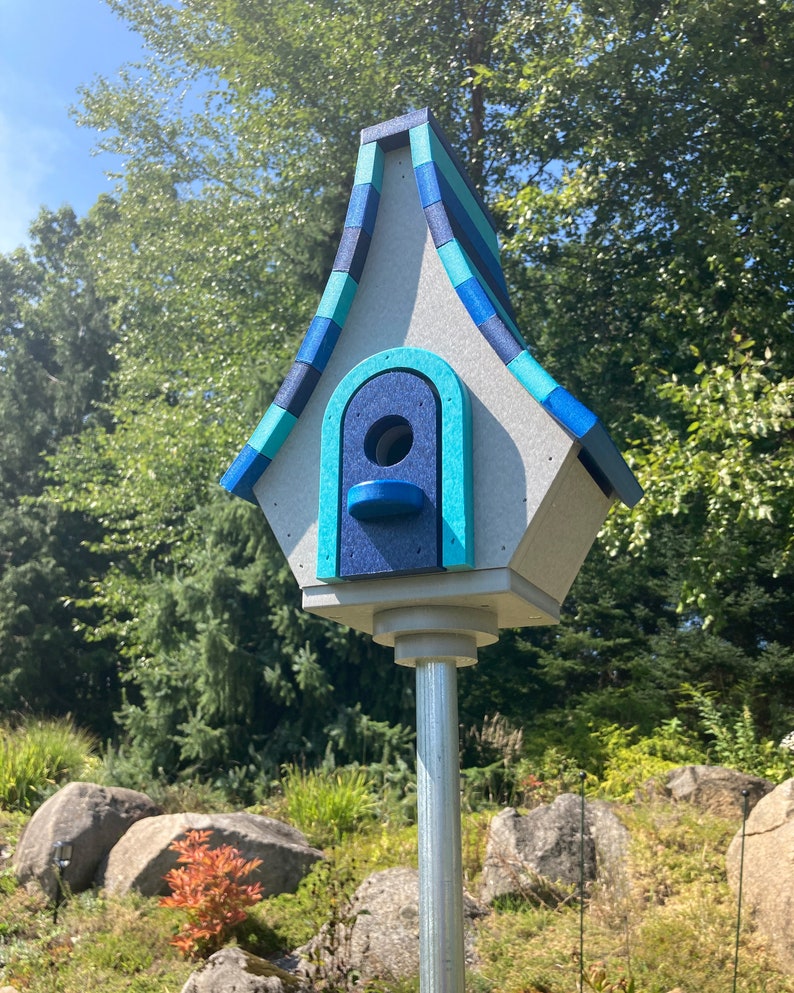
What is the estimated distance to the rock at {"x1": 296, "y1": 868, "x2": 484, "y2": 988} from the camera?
4.56 m

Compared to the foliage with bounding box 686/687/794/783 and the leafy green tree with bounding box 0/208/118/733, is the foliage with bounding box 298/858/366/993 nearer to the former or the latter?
the foliage with bounding box 686/687/794/783

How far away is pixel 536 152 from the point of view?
1167 cm

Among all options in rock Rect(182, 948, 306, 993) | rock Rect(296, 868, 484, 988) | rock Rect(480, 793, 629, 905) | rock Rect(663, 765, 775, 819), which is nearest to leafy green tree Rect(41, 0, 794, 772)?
rock Rect(663, 765, 775, 819)

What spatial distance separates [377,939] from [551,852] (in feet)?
4.34

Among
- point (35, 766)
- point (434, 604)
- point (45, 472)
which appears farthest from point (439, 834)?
point (45, 472)

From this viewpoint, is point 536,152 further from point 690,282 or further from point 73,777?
point 73,777

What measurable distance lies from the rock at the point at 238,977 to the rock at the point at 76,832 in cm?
236

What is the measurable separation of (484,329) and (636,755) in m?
6.02

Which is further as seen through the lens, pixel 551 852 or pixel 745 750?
pixel 745 750

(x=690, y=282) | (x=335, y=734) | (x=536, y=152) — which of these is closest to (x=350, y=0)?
(x=536, y=152)

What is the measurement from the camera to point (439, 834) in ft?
9.55

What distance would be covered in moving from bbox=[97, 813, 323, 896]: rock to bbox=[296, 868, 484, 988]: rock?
77cm

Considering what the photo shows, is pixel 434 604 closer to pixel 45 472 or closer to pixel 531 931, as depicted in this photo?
pixel 531 931

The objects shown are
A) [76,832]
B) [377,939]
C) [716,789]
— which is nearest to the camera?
[377,939]
